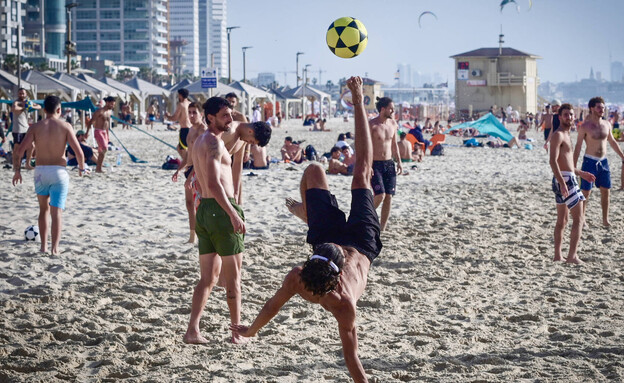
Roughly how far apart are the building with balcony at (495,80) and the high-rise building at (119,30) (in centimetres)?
9917

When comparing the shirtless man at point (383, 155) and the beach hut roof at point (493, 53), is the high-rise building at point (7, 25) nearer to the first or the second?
the beach hut roof at point (493, 53)

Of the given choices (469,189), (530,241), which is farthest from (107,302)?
(469,189)

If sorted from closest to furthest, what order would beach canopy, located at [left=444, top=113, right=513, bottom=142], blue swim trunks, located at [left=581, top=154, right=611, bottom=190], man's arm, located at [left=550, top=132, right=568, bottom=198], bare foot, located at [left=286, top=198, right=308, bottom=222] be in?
bare foot, located at [left=286, top=198, right=308, bottom=222] → man's arm, located at [left=550, top=132, right=568, bottom=198] → blue swim trunks, located at [left=581, top=154, right=611, bottom=190] → beach canopy, located at [left=444, top=113, right=513, bottom=142]

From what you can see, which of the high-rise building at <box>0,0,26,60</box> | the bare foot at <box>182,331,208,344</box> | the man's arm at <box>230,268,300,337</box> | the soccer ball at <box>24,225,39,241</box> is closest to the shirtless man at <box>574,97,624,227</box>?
the bare foot at <box>182,331,208,344</box>

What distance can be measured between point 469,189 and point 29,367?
10019mm

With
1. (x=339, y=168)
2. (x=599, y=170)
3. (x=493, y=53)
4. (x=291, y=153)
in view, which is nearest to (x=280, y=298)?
(x=599, y=170)

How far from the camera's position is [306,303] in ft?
18.7

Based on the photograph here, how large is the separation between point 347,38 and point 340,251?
3070 millimetres

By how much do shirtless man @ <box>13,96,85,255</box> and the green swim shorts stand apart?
113 inches

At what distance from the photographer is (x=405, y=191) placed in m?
12.8

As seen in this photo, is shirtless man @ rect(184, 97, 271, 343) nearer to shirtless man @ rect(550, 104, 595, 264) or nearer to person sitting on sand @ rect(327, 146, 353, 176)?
shirtless man @ rect(550, 104, 595, 264)

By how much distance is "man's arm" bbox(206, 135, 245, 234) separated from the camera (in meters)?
4.45

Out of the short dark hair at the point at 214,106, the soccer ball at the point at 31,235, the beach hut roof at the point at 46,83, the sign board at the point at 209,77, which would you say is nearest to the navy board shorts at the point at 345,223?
the short dark hair at the point at 214,106

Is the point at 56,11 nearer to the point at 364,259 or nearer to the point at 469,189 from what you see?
the point at 469,189
